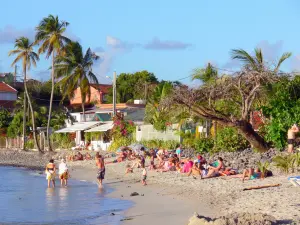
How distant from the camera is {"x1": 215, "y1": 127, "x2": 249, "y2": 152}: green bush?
95.8ft

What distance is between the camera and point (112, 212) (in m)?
17.2

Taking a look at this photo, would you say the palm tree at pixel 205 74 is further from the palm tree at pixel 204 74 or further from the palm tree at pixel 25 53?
the palm tree at pixel 25 53

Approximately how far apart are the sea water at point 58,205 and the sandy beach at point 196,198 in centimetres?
66

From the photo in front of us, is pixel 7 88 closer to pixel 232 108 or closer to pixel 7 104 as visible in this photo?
pixel 7 104

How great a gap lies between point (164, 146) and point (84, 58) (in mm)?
21450

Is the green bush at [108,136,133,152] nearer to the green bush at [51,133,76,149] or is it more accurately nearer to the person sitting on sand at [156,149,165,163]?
the green bush at [51,133,76,149]

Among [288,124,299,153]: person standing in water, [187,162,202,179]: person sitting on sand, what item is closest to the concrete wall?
[187,162,202,179]: person sitting on sand

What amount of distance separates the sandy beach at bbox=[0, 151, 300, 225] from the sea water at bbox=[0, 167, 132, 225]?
657mm

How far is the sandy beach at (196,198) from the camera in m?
15.0

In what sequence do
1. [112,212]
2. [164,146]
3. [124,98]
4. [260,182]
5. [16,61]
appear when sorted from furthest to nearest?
[124,98] → [16,61] → [164,146] → [260,182] → [112,212]

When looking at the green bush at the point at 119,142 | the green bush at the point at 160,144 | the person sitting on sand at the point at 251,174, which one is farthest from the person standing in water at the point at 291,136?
the green bush at the point at 119,142

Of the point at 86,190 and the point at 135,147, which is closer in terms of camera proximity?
the point at 86,190

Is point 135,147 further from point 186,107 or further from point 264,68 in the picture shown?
point 264,68

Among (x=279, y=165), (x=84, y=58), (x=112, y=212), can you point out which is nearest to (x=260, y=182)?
(x=279, y=165)
